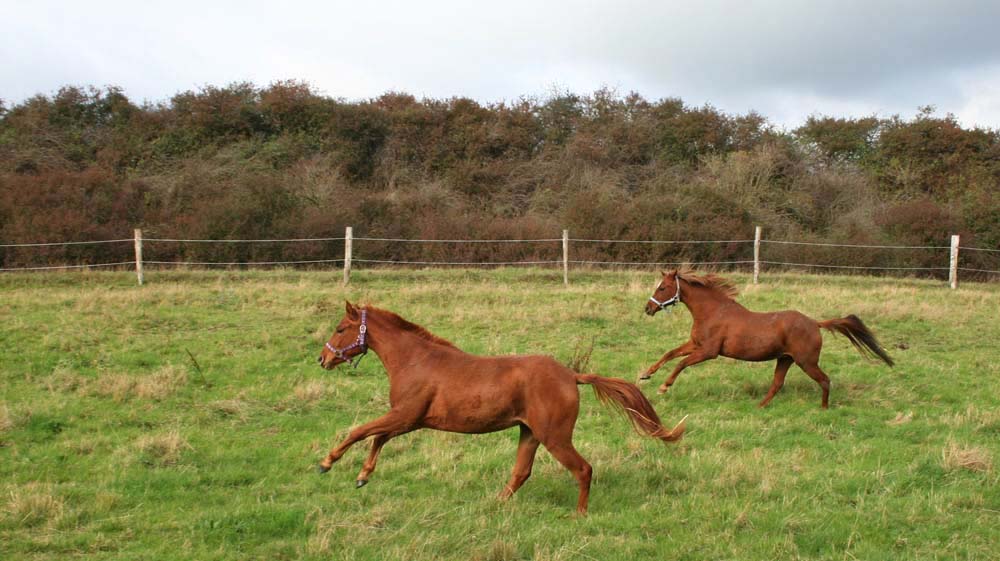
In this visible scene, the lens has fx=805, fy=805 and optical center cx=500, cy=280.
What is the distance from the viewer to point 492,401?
5.82 meters

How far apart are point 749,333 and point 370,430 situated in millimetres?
5383

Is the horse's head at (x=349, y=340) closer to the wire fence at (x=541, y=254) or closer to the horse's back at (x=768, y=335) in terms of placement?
the horse's back at (x=768, y=335)

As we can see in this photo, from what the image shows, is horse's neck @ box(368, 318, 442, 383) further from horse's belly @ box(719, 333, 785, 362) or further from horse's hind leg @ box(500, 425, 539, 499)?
horse's belly @ box(719, 333, 785, 362)

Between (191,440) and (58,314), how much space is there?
7.32 m

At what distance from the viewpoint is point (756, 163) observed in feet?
107


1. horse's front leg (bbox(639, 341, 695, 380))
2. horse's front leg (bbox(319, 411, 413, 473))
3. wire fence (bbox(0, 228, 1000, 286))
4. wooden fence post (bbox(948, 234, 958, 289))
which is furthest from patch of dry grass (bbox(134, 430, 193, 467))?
wooden fence post (bbox(948, 234, 958, 289))

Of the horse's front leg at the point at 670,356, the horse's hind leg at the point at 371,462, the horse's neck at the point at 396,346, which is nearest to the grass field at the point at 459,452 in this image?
the horse's hind leg at the point at 371,462

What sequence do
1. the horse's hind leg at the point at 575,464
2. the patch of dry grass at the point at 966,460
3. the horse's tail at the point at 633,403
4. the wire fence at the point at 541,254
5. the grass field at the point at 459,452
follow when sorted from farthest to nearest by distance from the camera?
1. the wire fence at the point at 541,254
2. the patch of dry grass at the point at 966,460
3. the horse's tail at the point at 633,403
4. the horse's hind leg at the point at 575,464
5. the grass field at the point at 459,452

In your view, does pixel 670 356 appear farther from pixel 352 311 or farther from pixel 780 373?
pixel 352 311

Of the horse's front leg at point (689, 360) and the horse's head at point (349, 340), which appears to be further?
the horse's front leg at point (689, 360)

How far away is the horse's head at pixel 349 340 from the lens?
6445 mm

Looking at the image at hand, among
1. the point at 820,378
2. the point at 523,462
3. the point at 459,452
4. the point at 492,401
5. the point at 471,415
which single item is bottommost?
the point at 459,452

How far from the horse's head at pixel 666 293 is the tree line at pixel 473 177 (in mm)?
13921

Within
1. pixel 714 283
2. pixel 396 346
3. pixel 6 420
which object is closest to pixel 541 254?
pixel 714 283
